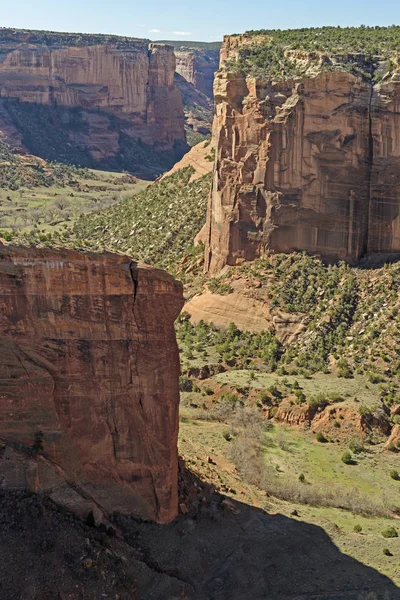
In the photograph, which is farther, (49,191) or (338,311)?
(49,191)

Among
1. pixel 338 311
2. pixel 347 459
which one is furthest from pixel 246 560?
pixel 338 311

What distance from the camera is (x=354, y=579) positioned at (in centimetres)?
3306

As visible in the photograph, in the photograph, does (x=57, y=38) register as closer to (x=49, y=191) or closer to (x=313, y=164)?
(x=49, y=191)

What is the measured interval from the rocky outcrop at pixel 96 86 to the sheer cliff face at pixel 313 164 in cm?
8752

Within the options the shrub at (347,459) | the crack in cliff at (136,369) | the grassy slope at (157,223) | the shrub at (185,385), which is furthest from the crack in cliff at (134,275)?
the grassy slope at (157,223)

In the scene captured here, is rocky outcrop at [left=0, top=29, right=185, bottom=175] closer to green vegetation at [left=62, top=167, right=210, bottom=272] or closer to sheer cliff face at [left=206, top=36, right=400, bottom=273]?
green vegetation at [left=62, top=167, right=210, bottom=272]

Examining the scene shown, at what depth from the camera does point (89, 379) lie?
1240 inches

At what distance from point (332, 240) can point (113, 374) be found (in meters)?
34.8

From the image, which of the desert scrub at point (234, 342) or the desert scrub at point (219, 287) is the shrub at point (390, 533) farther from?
the desert scrub at point (219, 287)

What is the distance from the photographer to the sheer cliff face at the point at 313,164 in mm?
60969

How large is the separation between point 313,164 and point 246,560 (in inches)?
1371

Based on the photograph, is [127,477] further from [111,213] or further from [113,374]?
[111,213]

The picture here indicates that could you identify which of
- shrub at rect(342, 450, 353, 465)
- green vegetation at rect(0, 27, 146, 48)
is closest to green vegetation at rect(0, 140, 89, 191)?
green vegetation at rect(0, 27, 146, 48)

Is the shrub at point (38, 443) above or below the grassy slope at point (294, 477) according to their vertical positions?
above
